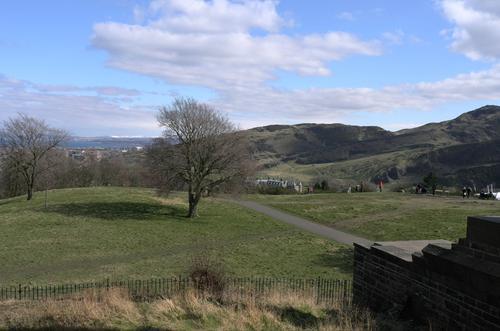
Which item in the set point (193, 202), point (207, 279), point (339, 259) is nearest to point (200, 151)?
point (193, 202)

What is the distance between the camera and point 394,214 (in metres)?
38.3

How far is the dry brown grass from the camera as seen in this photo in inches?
341

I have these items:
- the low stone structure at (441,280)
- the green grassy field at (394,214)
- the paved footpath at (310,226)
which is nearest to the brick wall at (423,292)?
the low stone structure at (441,280)

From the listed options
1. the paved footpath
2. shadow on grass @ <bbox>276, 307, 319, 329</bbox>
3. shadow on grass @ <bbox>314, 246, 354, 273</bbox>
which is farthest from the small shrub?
the paved footpath

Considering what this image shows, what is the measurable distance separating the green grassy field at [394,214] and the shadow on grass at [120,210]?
10465mm

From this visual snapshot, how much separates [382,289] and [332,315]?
4.70 ft

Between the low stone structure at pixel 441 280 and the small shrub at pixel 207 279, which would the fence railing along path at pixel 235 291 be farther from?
the low stone structure at pixel 441 280

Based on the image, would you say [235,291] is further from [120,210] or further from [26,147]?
[26,147]

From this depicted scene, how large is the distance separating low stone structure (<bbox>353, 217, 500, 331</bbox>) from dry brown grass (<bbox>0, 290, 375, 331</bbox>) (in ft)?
2.95

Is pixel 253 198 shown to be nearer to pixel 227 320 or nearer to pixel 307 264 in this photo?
pixel 307 264

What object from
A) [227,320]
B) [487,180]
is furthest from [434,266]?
[487,180]

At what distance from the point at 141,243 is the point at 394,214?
20241mm

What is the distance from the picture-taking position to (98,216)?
36375 millimetres

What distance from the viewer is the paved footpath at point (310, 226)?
29.2m
